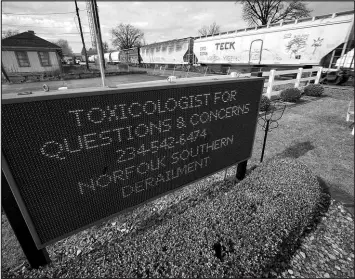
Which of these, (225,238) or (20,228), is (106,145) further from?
(225,238)

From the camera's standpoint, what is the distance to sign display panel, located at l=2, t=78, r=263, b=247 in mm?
1561

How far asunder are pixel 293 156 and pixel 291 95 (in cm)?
578

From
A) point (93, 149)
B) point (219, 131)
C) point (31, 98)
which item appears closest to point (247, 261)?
point (219, 131)

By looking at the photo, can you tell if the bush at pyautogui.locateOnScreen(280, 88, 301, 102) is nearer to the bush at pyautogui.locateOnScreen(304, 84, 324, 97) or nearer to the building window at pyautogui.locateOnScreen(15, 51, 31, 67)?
the bush at pyautogui.locateOnScreen(304, 84, 324, 97)

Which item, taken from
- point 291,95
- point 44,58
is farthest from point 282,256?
point 44,58

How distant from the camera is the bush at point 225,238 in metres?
1.83

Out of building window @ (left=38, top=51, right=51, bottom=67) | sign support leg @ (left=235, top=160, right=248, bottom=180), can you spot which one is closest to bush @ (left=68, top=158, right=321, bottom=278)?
sign support leg @ (left=235, top=160, right=248, bottom=180)

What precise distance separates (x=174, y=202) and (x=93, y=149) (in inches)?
74.4

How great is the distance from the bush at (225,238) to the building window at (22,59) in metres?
31.3

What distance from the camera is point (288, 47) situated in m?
14.9

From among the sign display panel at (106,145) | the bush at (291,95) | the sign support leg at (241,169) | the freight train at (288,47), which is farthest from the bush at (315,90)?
the sign display panel at (106,145)

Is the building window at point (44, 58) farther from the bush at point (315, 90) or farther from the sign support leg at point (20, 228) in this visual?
the sign support leg at point (20, 228)

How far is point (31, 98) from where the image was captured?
1477 millimetres

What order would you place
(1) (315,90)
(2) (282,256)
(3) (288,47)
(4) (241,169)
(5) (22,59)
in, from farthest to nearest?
1. (5) (22,59)
2. (3) (288,47)
3. (1) (315,90)
4. (4) (241,169)
5. (2) (282,256)
